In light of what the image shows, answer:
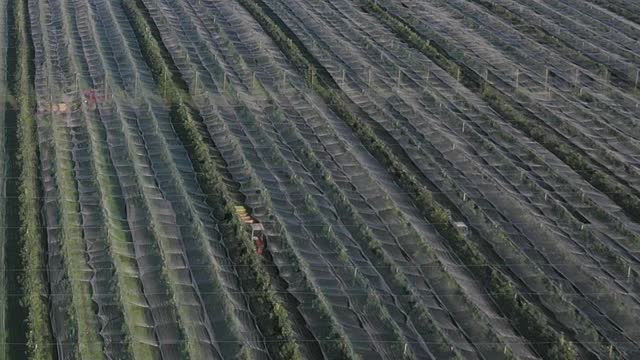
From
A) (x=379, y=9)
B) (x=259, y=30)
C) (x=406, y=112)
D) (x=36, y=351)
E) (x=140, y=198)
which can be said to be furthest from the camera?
(x=379, y=9)

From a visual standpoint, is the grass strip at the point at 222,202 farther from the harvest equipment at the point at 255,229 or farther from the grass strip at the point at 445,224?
the grass strip at the point at 445,224

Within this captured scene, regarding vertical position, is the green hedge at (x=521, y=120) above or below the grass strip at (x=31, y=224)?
below

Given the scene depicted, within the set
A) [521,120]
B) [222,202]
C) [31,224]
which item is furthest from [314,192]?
[521,120]

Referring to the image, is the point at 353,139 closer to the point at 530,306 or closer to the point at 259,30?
the point at 530,306

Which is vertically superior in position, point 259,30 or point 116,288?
point 116,288

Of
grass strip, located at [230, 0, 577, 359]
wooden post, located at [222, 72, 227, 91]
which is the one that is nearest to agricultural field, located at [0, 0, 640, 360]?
grass strip, located at [230, 0, 577, 359]

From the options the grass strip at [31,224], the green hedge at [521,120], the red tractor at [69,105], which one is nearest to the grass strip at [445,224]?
the green hedge at [521,120]

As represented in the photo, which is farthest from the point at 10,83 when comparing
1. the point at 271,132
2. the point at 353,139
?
the point at 353,139
